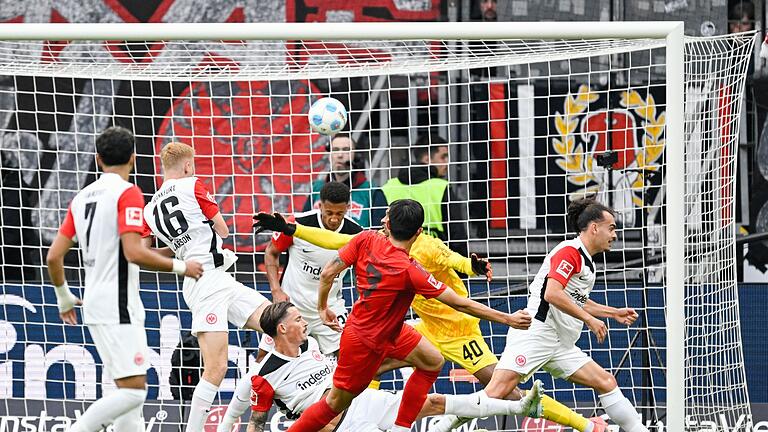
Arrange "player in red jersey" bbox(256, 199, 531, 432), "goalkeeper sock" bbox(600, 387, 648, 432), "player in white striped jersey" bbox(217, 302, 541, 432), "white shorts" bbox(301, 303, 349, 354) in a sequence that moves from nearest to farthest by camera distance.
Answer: "player in red jersey" bbox(256, 199, 531, 432)
"player in white striped jersey" bbox(217, 302, 541, 432)
"goalkeeper sock" bbox(600, 387, 648, 432)
"white shorts" bbox(301, 303, 349, 354)

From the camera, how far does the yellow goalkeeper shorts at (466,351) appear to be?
9.45 metres

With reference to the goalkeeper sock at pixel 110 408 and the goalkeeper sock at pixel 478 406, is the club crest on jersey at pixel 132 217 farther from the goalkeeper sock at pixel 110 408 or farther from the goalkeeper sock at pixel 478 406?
the goalkeeper sock at pixel 478 406

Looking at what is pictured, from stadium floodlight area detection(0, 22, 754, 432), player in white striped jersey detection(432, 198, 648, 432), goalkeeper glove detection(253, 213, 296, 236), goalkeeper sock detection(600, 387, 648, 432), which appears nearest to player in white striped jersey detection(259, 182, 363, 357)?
goalkeeper glove detection(253, 213, 296, 236)

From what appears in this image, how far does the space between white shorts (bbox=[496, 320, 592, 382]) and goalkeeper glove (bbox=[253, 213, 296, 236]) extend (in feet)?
5.81

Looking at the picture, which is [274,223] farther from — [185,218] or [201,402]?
[201,402]

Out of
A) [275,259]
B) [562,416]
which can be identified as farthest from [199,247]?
[562,416]

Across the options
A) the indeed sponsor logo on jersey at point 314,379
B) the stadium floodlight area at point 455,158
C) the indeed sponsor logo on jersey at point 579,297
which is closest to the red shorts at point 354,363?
the indeed sponsor logo on jersey at point 314,379

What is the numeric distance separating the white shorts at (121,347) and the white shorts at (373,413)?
1.96 meters

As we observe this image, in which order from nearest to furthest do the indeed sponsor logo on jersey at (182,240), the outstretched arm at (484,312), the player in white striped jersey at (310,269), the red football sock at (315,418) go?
the outstretched arm at (484,312), the red football sock at (315,418), the indeed sponsor logo on jersey at (182,240), the player in white striped jersey at (310,269)

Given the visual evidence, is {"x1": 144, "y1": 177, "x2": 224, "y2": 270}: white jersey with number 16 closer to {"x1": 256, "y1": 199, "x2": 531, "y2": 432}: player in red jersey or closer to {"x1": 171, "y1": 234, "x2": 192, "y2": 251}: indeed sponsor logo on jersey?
{"x1": 171, "y1": 234, "x2": 192, "y2": 251}: indeed sponsor logo on jersey

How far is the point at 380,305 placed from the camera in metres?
8.02

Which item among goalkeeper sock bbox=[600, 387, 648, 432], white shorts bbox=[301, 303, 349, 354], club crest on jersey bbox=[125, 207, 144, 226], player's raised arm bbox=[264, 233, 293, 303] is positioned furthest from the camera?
white shorts bbox=[301, 303, 349, 354]

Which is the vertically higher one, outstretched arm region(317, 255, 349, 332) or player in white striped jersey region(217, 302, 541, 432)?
outstretched arm region(317, 255, 349, 332)

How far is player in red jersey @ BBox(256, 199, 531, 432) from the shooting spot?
26.0 ft
